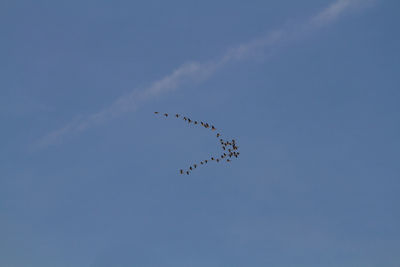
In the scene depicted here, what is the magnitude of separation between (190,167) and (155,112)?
16.6m

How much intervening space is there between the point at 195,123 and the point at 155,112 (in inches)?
414

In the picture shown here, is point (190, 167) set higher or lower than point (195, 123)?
lower

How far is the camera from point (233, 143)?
90.1 meters

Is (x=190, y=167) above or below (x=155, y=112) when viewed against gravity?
below

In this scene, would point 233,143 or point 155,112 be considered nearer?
point 155,112

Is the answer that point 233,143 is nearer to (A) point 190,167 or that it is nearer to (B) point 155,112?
(A) point 190,167

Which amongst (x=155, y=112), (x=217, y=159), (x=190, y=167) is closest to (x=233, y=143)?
(x=217, y=159)

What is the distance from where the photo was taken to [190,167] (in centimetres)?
8669

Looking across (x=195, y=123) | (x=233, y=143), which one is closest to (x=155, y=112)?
(x=195, y=123)

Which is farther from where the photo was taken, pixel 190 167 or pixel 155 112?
Result: pixel 190 167

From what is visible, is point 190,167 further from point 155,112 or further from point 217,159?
point 155,112

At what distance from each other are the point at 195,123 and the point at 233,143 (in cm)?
1204

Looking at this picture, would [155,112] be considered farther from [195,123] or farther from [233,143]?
[233,143]

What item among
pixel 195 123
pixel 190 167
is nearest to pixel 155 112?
pixel 195 123
